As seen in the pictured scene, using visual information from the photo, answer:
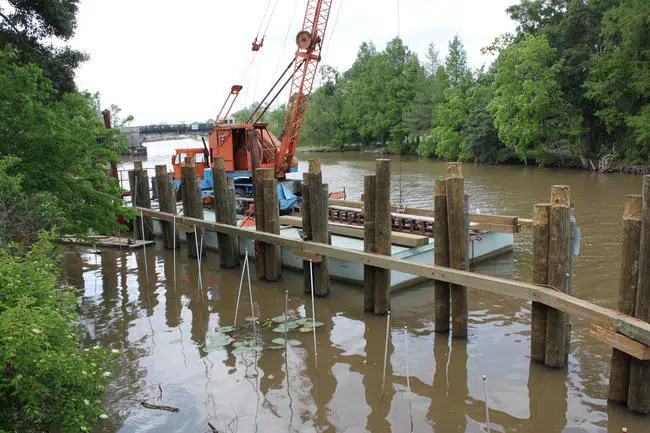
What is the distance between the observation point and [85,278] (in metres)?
15.3

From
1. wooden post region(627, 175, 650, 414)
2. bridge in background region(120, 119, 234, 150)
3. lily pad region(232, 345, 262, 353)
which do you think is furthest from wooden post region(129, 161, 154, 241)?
bridge in background region(120, 119, 234, 150)

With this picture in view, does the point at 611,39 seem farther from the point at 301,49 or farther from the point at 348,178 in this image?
the point at 301,49

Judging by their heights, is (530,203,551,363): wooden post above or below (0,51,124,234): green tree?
below

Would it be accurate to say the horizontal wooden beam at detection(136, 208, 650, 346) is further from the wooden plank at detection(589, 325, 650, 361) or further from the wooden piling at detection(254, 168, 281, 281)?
the wooden piling at detection(254, 168, 281, 281)

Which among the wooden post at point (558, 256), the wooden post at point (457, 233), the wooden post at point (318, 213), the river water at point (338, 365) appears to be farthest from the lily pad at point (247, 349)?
the wooden post at point (558, 256)

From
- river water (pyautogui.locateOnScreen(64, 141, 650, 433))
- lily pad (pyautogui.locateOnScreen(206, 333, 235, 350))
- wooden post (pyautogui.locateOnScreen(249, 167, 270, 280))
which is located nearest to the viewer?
river water (pyautogui.locateOnScreen(64, 141, 650, 433))

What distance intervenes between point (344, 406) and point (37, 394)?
4014 mm

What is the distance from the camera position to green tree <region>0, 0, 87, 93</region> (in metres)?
14.3

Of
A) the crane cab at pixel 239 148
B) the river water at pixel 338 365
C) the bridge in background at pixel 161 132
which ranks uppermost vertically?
the bridge in background at pixel 161 132

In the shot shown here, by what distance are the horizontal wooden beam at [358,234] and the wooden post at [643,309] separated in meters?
6.00

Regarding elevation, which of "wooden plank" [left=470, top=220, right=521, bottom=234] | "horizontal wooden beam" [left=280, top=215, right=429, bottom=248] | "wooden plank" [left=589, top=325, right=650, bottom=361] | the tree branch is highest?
the tree branch

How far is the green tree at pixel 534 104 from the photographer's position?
132 feet

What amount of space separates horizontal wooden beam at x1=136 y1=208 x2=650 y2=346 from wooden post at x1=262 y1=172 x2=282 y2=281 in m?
0.33

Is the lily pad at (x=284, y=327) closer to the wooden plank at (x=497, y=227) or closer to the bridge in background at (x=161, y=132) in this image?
the wooden plank at (x=497, y=227)
